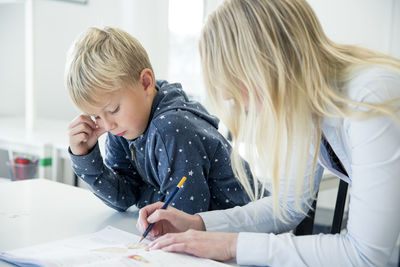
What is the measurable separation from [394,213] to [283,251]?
7.4 inches

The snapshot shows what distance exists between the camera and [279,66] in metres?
0.75

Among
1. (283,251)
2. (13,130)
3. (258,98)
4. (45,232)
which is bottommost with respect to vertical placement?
(13,130)

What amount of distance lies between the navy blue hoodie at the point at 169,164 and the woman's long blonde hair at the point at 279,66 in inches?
9.2

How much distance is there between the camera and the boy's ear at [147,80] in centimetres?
110

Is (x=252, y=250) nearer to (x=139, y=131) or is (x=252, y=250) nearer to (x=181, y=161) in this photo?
(x=181, y=161)

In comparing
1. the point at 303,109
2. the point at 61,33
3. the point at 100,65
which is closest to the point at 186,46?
the point at 61,33

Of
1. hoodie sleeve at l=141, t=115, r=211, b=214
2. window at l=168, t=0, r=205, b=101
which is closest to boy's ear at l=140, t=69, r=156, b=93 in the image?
hoodie sleeve at l=141, t=115, r=211, b=214

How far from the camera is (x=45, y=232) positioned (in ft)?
3.14

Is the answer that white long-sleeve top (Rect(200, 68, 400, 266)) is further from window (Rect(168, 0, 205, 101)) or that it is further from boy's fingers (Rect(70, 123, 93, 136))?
window (Rect(168, 0, 205, 101))

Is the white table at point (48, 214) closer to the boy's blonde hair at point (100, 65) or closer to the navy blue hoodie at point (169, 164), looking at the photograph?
the navy blue hoodie at point (169, 164)

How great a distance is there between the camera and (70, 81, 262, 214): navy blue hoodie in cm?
102

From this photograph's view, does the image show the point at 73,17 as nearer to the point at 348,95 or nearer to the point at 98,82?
the point at 98,82

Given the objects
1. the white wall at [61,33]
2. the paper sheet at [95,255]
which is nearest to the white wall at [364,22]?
the white wall at [61,33]

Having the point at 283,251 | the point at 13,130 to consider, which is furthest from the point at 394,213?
the point at 13,130
